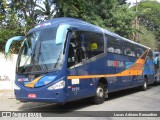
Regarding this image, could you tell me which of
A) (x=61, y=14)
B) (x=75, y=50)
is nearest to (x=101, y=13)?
(x=61, y=14)

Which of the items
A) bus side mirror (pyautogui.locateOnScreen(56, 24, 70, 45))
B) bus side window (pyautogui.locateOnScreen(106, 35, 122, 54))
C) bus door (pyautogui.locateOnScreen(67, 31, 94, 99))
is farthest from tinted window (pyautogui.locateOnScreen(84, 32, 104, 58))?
bus side mirror (pyautogui.locateOnScreen(56, 24, 70, 45))

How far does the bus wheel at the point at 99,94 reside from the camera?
1252cm

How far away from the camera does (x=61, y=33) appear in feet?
32.2

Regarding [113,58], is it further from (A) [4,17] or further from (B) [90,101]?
(A) [4,17]

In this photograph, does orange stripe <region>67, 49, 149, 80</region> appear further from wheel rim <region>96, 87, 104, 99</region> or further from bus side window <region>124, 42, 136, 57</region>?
bus side window <region>124, 42, 136, 57</region>

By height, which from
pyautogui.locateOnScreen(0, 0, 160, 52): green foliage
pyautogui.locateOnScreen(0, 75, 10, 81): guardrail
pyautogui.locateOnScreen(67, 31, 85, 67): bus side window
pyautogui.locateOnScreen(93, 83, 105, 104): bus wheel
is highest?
pyautogui.locateOnScreen(0, 0, 160, 52): green foliage

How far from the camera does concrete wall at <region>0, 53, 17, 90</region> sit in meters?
17.8

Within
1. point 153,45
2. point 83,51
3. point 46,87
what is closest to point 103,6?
point 83,51

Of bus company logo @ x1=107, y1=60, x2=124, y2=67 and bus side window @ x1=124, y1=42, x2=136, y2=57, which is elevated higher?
bus side window @ x1=124, y1=42, x2=136, y2=57

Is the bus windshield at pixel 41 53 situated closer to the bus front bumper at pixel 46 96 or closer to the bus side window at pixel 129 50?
the bus front bumper at pixel 46 96

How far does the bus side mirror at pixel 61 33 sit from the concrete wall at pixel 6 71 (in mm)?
8202

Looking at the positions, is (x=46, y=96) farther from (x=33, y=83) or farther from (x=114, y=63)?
(x=114, y=63)

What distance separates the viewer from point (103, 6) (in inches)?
998

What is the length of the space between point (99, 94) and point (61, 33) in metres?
3.94
